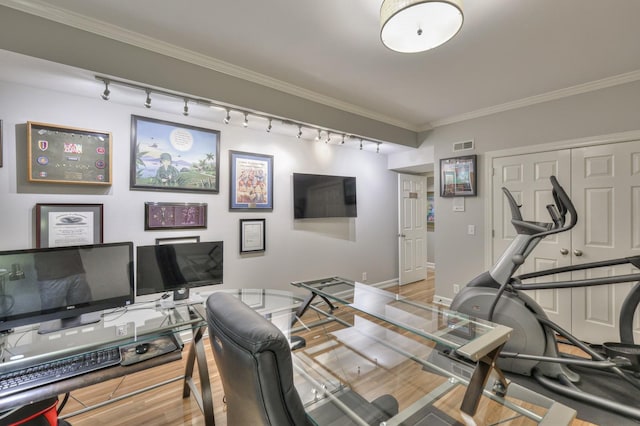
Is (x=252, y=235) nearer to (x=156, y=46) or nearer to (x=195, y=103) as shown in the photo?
(x=195, y=103)

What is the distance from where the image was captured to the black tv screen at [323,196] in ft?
12.4

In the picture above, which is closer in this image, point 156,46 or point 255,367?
point 255,367

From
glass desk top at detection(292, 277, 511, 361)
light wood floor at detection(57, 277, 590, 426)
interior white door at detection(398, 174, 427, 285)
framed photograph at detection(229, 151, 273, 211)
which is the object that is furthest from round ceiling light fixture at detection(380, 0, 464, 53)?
interior white door at detection(398, 174, 427, 285)

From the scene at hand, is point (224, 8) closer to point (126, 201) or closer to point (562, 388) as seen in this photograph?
→ point (126, 201)

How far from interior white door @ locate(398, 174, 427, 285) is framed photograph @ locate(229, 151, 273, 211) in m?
2.59

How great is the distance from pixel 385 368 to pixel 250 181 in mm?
2451

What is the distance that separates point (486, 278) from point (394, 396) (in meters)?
1.59

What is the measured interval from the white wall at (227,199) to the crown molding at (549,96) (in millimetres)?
1373

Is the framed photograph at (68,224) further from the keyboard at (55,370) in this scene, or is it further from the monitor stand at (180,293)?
the keyboard at (55,370)

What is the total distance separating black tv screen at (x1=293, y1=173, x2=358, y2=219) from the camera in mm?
3781

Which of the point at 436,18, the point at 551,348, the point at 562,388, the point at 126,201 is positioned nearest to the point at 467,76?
the point at 436,18

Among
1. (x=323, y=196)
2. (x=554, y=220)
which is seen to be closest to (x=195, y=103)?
(x=323, y=196)

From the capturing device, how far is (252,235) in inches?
133

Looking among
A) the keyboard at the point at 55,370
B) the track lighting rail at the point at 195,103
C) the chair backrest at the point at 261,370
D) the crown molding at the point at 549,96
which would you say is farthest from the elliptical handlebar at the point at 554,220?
the keyboard at the point at 55,370
